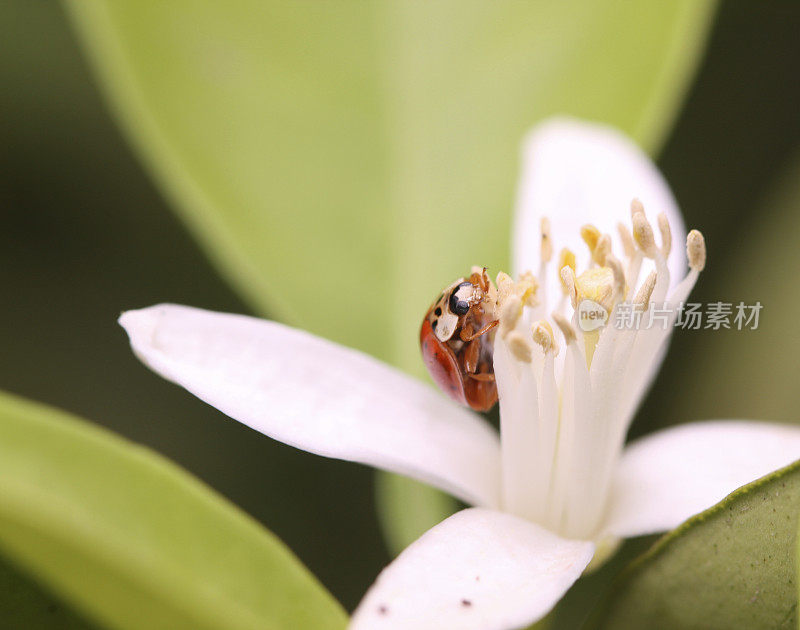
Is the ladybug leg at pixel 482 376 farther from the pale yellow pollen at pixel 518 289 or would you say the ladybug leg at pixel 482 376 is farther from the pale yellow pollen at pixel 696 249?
the pale yellow pollen at pixel 696 249

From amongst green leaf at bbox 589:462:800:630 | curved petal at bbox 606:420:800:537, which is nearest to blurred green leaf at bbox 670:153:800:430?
curved petal at bbox 606:420:800:537

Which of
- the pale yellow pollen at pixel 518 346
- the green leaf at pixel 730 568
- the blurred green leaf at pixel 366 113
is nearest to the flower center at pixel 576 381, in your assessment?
the pale yellow pollen at pixel 518 346

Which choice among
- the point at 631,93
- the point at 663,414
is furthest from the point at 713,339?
the point at 631,93

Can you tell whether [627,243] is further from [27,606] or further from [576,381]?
[27,606]

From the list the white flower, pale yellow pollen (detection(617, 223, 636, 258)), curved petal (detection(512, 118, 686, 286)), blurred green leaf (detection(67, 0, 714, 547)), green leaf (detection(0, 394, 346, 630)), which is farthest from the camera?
blurred green leaf (detection(67, 0, 714, 547))

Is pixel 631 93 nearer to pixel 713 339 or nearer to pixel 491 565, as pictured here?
pixel 713 339

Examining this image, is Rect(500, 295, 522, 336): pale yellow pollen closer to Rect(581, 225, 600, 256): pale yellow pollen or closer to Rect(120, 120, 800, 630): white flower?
Rect(120, 120, 800, 630): white flower

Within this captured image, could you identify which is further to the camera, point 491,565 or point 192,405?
point 192,405
